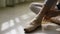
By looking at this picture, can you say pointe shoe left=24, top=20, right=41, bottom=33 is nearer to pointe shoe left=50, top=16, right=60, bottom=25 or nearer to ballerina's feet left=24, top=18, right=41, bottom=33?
ballerina's feet left=24, top=18, right=41, bottom=33

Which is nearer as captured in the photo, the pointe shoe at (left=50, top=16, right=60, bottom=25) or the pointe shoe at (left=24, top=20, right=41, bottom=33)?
the pointe shoe at (left=24, top=20, right=41, bottom=33)

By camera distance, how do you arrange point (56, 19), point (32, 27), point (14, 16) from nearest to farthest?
point (32, 27) < point (56, 19) < point (14, 16)

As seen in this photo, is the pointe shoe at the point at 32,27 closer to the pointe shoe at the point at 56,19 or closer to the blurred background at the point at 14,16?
the blurred background at the point at 14,16

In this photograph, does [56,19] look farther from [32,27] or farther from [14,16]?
[14,16]

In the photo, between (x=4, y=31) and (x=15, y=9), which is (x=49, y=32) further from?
(x=15, y=9)

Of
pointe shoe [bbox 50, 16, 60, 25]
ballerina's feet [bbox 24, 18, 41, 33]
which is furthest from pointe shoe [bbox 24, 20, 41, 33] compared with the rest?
pointe shoe [bbox 50, 16, 60, 25]

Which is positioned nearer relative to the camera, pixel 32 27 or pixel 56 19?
pixel 32 27

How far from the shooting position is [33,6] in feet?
5.67

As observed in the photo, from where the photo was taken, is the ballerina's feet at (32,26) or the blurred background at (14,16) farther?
the blurred background at (14,16)

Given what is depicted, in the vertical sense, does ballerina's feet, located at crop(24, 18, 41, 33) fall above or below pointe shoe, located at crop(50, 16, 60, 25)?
below

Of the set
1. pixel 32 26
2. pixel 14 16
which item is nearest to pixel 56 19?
pixel 32 26

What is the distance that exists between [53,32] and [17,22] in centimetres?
49

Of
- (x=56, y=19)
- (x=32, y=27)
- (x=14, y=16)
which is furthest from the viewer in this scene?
(x=14, y=16)

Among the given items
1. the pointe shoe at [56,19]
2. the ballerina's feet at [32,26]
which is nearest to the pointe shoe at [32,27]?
the ballerina's feet at [32,26]
